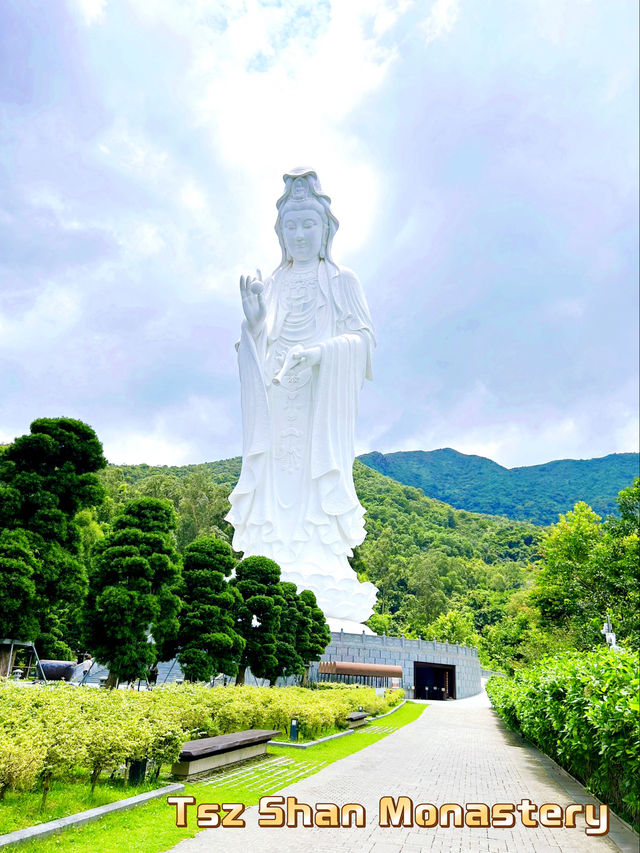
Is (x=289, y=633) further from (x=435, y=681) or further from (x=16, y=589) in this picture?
(x=435, y=681)

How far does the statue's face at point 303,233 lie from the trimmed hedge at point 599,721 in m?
18.0

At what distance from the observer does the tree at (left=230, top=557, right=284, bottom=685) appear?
12.0m

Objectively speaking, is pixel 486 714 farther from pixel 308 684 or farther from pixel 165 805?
pixel 165 805

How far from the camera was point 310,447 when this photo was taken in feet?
72.3

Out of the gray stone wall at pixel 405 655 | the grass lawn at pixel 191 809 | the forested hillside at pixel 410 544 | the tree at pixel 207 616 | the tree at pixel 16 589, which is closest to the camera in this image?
the grass lawn at pixel 191 809

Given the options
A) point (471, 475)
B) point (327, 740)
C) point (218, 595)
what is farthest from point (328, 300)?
point (471, 475)

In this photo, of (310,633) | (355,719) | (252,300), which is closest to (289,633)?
(310,633)

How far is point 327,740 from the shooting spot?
9461 mm

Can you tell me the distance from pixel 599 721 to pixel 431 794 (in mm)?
2200

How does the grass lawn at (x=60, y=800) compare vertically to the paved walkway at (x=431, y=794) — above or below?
above

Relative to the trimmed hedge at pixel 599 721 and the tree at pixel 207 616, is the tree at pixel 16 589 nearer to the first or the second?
the tree at pixel 207 616

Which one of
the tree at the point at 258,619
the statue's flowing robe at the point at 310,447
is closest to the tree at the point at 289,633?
the tree at the point at 258,619

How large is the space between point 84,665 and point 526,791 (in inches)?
580

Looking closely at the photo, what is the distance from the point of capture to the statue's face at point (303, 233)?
23.1 m
